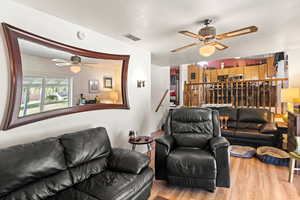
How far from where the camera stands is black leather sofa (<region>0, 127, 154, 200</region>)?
1370 millimetres

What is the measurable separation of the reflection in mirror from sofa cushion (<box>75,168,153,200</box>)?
1.05 metres

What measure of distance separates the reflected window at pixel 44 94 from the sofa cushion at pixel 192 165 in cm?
165

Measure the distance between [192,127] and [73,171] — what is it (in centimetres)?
190

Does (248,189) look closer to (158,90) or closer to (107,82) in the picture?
(107,82)

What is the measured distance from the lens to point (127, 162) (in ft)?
6.23

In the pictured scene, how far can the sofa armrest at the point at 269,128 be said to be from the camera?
3.46 m

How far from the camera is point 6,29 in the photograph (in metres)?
1.62

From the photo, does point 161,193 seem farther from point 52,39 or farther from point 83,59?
point 52,39

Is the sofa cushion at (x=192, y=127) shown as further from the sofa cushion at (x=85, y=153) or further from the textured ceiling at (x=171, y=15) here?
the textured ceiling at (x=171, y=15)

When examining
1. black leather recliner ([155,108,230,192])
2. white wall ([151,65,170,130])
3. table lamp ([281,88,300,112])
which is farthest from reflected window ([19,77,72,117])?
table lamp ([281,88,300,112])

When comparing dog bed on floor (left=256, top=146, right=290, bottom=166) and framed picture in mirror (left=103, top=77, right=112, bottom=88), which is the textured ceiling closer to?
framed picture in mirror (left=103, top=77, right=112, bottom=88)

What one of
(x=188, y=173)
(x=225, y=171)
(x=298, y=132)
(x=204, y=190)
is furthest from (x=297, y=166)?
(x=188, y=173)

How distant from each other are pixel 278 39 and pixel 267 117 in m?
1.90

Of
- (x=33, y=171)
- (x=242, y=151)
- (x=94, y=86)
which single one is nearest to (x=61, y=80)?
(x=94, y=86)
